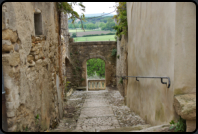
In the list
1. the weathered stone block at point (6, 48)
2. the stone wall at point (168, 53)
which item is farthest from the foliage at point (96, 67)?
the weathered stone block at point (6, 48)

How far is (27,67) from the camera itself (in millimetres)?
2318

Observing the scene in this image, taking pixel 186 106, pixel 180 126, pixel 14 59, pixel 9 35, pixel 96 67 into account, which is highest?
pixel 9 35

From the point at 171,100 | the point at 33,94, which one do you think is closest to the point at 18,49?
the point at 33,94

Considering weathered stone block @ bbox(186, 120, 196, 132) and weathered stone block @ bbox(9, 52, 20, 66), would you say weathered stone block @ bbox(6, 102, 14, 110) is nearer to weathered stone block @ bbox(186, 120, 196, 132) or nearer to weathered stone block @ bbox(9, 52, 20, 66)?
weathered stone block @ bbox(9, 52, 20, 66)

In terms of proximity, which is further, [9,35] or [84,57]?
[84,57]

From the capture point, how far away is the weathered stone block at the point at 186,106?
179cm

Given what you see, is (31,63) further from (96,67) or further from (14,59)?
(96,67)

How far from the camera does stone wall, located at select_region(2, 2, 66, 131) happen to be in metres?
1.80

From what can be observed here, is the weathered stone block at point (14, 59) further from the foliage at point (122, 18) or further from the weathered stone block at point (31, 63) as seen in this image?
the foliage at point (122, 18)

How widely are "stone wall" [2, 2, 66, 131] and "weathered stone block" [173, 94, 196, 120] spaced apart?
193 centimetres

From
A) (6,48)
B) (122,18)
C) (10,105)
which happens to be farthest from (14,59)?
(122,18)

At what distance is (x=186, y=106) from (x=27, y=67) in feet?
6.99

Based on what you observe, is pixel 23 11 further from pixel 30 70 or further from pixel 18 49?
pixel 30 70

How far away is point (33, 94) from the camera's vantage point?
2.47 meters
